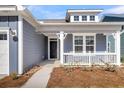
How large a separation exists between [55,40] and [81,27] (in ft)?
23.5

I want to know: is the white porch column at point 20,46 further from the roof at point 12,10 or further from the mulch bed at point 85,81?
the mulch bed at point 85,81

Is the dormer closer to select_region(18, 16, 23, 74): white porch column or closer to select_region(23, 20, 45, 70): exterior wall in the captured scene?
select_region(23, 20, 45, 70): exterior wall

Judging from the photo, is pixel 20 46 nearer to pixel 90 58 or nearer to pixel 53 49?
pixel 90 58

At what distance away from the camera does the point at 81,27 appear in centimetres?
2038

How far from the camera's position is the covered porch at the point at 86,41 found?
18.5m

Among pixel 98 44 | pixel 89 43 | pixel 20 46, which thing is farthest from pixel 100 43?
pixel 20 46

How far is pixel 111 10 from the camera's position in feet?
143

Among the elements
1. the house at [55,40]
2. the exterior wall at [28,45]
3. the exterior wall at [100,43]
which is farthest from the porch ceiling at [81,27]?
the exterior wall at [28,45]

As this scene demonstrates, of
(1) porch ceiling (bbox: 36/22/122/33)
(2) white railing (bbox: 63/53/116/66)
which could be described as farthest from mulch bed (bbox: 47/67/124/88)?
(1) porch ceiling (bbox: 36/22/122/33)

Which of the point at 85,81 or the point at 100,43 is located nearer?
the point at 85,81

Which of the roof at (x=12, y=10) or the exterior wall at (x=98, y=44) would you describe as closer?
the roof at (x=12, y=10)

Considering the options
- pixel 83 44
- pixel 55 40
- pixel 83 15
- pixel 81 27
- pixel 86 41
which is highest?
pixel 83 15

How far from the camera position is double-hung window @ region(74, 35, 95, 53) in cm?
2219

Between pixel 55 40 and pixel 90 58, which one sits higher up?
pixel 55 40
